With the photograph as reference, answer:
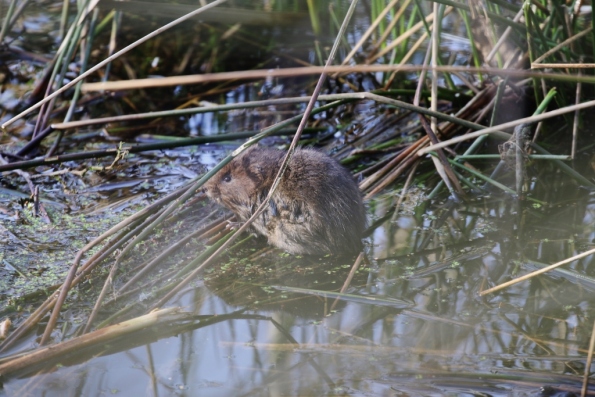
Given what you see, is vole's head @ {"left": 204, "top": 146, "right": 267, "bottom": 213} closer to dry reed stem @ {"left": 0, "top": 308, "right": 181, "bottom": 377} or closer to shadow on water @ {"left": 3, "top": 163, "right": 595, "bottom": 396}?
shadow on water @ {"left": 3, "top": 163, "right": 595, "bottom": 396}

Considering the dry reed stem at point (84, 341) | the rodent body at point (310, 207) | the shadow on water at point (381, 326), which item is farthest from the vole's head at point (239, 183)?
the dry reed stem at point (84, 341)

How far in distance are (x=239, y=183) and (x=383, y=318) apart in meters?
1.38

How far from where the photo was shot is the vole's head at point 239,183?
395 cm

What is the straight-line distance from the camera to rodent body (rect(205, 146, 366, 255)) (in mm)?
3621

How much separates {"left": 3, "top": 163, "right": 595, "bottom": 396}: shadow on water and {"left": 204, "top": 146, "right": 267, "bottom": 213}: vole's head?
0.27 m

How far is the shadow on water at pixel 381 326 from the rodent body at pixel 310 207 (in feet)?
0.38

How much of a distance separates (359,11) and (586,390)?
19.5 ft

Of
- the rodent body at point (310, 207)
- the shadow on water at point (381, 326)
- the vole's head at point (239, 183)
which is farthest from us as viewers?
the vole's head at point (239, 183)

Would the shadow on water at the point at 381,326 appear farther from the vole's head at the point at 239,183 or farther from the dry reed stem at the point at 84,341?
the vole's head at the point at 239,183

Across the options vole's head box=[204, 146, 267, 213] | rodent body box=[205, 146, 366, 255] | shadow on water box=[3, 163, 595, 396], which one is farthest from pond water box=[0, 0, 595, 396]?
vole's head box=[204, 146, 267, 213]

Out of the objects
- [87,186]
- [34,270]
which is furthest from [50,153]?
[34,270]

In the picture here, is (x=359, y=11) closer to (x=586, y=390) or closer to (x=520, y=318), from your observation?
(x=520, y=318)

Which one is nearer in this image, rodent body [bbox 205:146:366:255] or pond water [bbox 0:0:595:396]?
pond water [bbox 0:0:595:396]

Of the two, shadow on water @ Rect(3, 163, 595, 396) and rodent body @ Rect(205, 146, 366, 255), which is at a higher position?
rodent body @ Rect(205, 146, 366, 255)
